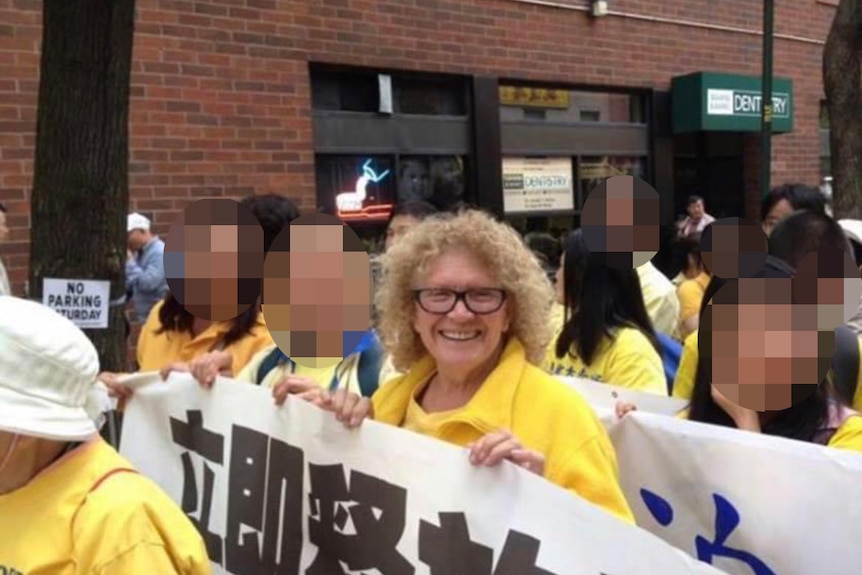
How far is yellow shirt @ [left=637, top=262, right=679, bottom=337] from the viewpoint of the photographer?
3887 mm

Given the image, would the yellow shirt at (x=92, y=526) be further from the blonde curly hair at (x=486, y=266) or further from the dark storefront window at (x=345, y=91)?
the dark storefront window at (x=345, y=91)

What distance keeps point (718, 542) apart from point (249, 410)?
1.26 metres

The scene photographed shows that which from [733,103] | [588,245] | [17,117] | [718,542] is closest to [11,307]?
[718,542]

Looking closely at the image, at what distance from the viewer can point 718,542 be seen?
7.30 ft

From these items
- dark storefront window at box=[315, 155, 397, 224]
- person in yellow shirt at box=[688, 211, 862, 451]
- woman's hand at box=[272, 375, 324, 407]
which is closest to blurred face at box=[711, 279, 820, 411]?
person in yellow shirt at box=[688, 211, 862, 451]

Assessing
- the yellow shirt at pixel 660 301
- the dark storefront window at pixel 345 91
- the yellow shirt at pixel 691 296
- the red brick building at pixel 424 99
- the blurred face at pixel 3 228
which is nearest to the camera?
the yellow shirt at pixel 660 301

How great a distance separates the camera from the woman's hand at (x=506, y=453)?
194 centimetres

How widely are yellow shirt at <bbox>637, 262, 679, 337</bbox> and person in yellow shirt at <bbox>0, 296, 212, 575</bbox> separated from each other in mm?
2535

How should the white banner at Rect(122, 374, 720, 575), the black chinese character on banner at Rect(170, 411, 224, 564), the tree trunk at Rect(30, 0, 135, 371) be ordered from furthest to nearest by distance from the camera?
1. the tree trunk at Rect(30, 0, 135, 371)
2. the black chinese character on banner at Rect(170, 411, 224, 564)
3. the white banner at Rect(122, 374, 720, 575)

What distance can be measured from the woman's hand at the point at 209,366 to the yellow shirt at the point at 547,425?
0.89 metres

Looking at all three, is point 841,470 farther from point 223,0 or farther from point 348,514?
point 223,0

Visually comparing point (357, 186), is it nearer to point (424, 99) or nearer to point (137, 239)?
point (424, 99)

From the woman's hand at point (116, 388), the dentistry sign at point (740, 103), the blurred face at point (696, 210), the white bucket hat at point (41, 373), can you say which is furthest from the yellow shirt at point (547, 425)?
the dentistry sign at point (740, 103)

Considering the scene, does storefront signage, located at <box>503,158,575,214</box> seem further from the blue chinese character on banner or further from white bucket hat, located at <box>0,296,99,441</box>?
white bucket hat, located at <box>0,296,99,441</box>
